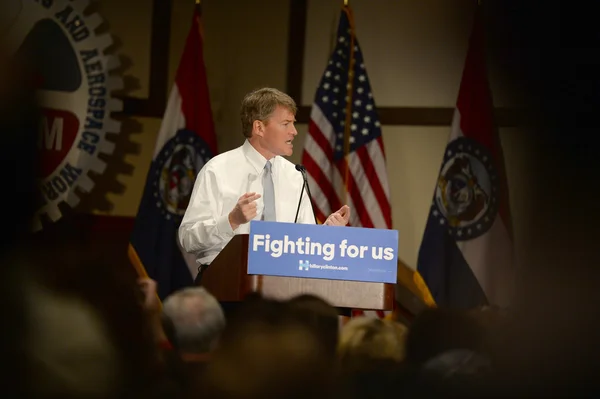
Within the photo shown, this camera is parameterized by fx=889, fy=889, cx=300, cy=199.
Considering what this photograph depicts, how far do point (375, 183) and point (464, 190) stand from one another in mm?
545

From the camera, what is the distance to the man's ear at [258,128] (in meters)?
3.70

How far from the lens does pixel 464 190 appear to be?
17.4ft

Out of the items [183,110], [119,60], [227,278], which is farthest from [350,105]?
[227,278]

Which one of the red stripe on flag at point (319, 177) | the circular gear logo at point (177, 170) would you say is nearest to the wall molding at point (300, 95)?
the red stripe on flag at point (319, 177)

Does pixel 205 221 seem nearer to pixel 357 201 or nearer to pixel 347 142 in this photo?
pixel 357 201

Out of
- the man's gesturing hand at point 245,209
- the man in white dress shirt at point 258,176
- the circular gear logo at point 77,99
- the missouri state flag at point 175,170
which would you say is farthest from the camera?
the circular gear logo at point 77,99

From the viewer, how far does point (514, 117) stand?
4.74ft

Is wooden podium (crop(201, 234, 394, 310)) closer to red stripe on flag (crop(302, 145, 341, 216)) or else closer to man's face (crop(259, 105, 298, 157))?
man's face (crop(259, 105, 298, 157))

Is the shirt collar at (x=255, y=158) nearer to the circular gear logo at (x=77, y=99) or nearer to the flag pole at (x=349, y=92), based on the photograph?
the flag pole at (x=349, y=92)

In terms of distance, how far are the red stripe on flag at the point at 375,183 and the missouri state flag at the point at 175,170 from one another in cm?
102

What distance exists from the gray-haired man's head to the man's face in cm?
196

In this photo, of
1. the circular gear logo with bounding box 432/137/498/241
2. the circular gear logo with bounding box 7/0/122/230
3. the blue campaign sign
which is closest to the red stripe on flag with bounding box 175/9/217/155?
the circular gear logo with bounding box 7/0/122/230

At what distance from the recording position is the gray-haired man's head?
1591 mm

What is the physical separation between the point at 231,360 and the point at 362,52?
4.72 metres
